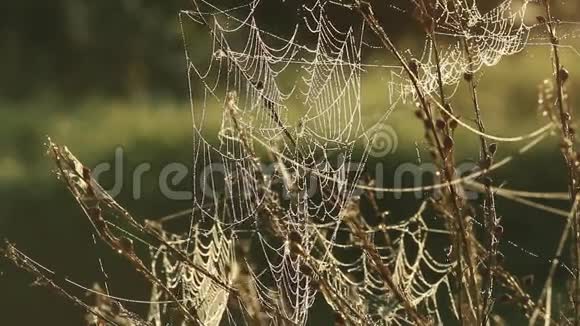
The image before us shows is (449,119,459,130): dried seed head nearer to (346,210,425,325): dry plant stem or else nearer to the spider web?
the spider web

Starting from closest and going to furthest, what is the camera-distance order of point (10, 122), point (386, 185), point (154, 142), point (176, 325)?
1. point (176, 325)
2. point (386, 185)
3. point (154, 142)
4. point (10, 122)

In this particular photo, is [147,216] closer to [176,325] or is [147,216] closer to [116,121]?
[176,325]

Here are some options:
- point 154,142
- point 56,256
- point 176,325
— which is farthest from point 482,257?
point 154,142

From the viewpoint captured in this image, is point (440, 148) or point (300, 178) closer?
point (440, 148)

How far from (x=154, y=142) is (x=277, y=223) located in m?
4.56

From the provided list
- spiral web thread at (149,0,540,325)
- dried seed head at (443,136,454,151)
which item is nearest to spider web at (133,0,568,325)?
spiral web thread at (149,0,540,325)

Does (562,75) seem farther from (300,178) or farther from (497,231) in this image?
(300,178)

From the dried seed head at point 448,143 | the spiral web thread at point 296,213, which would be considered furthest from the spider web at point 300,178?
the dried seed head at point 448,143

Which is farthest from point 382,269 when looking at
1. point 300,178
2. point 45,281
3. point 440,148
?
point 300,178

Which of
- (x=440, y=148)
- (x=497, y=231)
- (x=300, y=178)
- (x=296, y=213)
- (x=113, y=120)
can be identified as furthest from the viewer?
(x=113, y=120)

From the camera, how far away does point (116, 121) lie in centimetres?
621

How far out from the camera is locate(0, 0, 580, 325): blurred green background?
430 centimetres

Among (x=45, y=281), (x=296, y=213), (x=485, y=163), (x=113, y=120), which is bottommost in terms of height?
(x=113, y=120)

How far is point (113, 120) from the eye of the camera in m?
6.23
